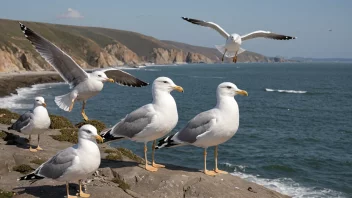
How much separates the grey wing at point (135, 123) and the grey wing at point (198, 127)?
3.36 ft

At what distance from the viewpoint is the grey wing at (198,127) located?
899 centimetres

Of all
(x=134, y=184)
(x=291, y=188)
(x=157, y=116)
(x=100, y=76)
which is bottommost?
(x=291, y=188)

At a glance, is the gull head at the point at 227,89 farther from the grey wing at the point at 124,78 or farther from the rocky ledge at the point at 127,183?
the grey wing at the point at 124,78

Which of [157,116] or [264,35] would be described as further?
[264,35]

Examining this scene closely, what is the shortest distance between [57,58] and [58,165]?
13.0ft

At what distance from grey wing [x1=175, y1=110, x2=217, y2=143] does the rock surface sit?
894 mm

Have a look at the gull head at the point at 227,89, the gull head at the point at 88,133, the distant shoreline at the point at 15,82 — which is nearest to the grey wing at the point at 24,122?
the gull head at the point at 88,133

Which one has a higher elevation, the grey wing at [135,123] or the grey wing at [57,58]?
the grey wing at [57,58]

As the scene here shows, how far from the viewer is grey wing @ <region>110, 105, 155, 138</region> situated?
895 centimetres

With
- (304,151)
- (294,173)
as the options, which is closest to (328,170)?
(294,173)

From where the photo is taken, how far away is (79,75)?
35.5ft

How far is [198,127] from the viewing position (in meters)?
9.20

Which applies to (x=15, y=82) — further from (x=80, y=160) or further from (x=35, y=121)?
(x=80, y=160)

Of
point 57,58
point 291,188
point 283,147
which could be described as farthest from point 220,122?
point 283,147
